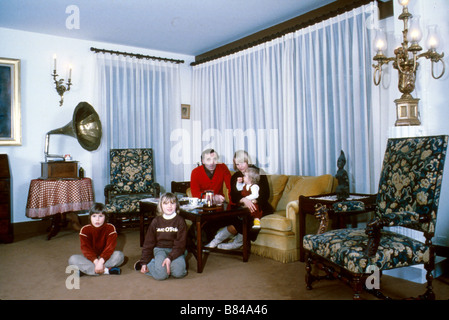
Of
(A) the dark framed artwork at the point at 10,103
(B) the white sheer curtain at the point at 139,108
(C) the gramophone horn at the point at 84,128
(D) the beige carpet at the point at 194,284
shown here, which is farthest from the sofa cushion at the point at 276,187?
(A) the dark framed artwork at the point at 10,103

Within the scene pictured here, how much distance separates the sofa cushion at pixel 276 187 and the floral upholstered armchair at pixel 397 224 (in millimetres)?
1398

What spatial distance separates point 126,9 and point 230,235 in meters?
2.56

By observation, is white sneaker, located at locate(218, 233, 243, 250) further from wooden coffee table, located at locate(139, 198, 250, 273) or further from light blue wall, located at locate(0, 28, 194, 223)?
light blue wall, located at locate(0, 28, 194, 223)

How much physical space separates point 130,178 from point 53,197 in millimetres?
997

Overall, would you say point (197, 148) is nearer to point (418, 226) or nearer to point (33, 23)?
point (33, 23)

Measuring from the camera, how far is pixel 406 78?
269 cm

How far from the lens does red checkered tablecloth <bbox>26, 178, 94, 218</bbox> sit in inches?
159

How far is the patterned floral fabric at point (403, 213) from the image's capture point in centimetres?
200

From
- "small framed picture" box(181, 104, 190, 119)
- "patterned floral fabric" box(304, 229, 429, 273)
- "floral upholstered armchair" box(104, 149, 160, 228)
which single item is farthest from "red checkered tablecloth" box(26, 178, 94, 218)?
"patterned floral fabric" box(304, 229, 429, 273)

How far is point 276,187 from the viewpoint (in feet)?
12.9

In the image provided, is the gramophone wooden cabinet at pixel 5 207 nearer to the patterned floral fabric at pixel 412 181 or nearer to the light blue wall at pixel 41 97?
the light blue wall at pixel 41 97

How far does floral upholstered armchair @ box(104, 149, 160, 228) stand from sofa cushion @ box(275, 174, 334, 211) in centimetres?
161

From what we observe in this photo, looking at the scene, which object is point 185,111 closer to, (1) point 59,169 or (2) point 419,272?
(1) point 59,169
